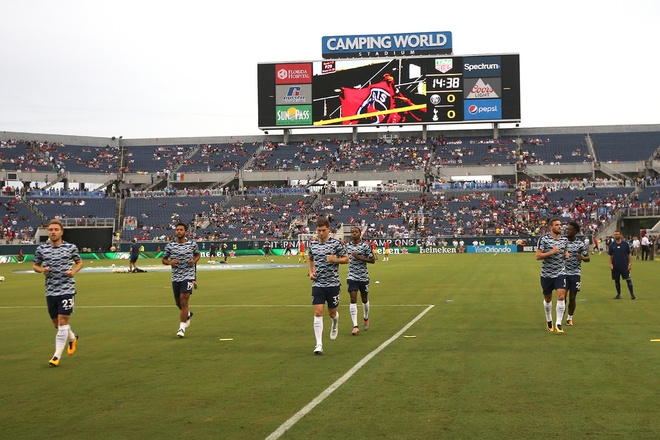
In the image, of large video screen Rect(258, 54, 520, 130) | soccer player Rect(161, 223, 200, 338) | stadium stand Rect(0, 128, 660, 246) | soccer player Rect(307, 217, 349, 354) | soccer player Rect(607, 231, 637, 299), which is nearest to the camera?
soccer player Rect(307, 217, 349, 354)

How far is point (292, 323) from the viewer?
55.7 ft

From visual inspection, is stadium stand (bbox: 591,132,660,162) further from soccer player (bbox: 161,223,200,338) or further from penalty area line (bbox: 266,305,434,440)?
soccer player (bbox: 161,223,200,338)

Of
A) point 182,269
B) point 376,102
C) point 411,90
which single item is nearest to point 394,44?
point 411,90

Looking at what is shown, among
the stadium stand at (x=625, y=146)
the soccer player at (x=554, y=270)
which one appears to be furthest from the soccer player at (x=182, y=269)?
the stadium stand at (x=625, y=146)

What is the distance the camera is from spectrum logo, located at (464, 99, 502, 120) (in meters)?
85.4

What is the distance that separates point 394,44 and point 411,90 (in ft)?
19.5

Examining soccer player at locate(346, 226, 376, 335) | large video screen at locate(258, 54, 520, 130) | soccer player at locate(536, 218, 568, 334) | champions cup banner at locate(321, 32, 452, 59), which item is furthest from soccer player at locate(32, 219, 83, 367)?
champions cup banner at locate(321, 32, 452, 59)

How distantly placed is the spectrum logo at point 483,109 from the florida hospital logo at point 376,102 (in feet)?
28.8

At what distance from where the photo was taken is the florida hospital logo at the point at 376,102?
8538cm

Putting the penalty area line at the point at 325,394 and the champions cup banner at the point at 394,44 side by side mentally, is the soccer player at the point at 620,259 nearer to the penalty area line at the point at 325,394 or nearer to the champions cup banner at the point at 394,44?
the penalty area line at the point at 325,394

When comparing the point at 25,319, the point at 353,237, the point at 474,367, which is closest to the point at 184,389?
the point at 474,367

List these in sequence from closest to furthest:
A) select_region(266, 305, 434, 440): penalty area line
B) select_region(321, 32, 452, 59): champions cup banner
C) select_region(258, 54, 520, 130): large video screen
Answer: select_region(266, 305, 434, 440): penalty area line < select_region(258, 54, 520, 130): large video screen < select_region(321, 32, 452, 59): champions cup banner

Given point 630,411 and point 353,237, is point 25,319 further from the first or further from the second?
point 630,411

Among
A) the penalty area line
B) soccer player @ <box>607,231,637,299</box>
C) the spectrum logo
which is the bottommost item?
the penalty area line
